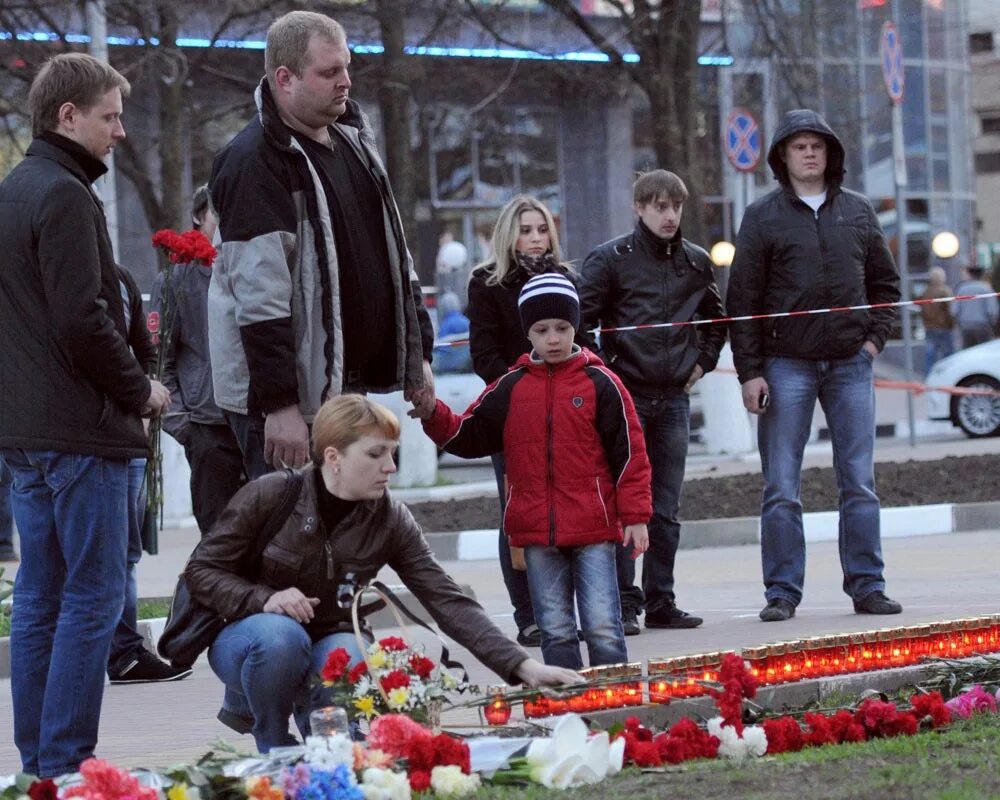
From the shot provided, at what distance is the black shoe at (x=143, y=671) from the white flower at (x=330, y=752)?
3.61 meters

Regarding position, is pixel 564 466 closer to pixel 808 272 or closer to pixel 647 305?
pixel 647 305

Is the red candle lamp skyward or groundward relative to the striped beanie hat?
groundward

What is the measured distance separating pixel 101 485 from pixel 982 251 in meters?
41.7

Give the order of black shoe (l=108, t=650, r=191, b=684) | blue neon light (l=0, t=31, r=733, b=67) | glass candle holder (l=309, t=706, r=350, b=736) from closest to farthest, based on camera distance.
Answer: glass candle holder (l=309, t=706, r=350, b=736) < black shoe (l=108, t=650, r=191, b=684) < blue neon light (l=0, t=31, r=733, b=67)

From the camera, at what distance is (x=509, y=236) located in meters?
8.41

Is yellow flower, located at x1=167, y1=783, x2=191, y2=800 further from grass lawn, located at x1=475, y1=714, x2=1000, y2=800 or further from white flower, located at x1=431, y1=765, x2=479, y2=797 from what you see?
grass lawn, located at x1=475, y1=714, x2=1000, y2=800

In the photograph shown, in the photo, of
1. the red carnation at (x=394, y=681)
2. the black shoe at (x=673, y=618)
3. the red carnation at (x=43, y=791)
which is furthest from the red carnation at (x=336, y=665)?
the black shoe at (x=673, y=618)

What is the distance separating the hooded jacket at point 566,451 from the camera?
6766 mm

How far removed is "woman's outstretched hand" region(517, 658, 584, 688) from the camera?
5.33 m

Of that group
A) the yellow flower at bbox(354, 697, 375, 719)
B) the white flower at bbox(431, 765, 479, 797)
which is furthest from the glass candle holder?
the white flower at bbox(431, 765, 479, 797)

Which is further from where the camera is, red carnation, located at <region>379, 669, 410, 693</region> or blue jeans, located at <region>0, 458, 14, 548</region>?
blue jeans, located at <region>0, 458, 14, 548</region>

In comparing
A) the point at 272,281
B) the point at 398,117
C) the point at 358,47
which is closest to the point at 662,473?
the point at 272,281

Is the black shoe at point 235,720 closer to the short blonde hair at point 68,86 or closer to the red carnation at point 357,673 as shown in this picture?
the red carnation at point 357,673

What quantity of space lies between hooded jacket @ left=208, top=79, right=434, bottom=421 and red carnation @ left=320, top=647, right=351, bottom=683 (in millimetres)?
921
